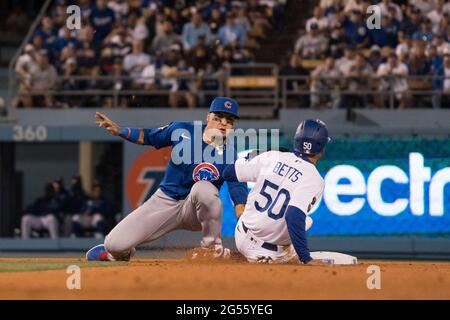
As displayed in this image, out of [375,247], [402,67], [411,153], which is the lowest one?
[375,247]

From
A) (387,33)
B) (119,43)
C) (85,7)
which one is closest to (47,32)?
→ (85,7)

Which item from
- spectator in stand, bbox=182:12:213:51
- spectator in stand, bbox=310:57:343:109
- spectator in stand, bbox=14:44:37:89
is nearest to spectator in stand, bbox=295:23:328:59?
spectator in stand, bbox=310:57:343:109

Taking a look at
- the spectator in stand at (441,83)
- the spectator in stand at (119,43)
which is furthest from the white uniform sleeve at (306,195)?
the spectator in stand at (119,43)

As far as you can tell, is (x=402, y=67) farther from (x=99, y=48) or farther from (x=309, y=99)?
(x=99, y=48)

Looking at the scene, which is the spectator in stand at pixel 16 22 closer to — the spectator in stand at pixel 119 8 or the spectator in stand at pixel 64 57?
the spectator in stand at pixel 119 8

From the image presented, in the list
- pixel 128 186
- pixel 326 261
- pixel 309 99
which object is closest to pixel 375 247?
pixel 309 99
